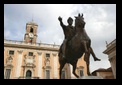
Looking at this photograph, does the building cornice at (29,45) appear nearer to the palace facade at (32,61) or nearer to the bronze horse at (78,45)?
the palace facade at (32,61)

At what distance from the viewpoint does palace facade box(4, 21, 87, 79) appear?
2936cm

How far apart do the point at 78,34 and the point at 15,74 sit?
25988mm

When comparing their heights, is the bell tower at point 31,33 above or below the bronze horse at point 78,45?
above

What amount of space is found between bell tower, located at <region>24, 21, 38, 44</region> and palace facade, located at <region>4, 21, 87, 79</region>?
8.79 metres

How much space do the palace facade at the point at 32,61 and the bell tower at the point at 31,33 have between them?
8788 millimetres

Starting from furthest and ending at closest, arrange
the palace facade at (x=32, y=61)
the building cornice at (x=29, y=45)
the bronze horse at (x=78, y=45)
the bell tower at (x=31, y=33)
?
the bell tower at (x=31, y=33), the building cornice at (x=29, y=45), the palace facade at (x=32, y=61), the bronze horse at (x=78, y=45)

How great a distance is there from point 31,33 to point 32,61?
1251 cm

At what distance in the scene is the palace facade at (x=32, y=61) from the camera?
2936 cm

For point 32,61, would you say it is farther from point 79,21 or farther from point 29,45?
point 79,21

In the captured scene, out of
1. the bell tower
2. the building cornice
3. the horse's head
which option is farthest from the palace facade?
the horse's head

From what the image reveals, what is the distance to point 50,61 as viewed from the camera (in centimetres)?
3222

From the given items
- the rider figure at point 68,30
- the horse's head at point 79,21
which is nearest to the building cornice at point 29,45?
the rider figure at point 68,30
